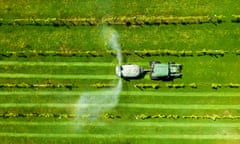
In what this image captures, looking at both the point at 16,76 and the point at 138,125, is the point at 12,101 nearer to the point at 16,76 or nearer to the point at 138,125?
the point at 16,76

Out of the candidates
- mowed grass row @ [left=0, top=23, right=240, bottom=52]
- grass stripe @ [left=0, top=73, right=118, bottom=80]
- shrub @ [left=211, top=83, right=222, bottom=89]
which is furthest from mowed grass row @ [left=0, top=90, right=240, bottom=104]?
mowed grass row @ [left=0, top=23, right=240, bottom=52]

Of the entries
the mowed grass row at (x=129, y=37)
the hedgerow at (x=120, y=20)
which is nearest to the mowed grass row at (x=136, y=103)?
the mowed grass row at (x=129, y=37)

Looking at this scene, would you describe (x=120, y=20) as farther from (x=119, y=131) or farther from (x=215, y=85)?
(x=215, y=85)

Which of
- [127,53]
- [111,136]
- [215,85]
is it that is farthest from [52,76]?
[215,85]

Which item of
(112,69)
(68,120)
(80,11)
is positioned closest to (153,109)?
(112,69)

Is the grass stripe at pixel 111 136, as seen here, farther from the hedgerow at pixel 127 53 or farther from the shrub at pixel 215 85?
the hedgerow at pixel 127 53
